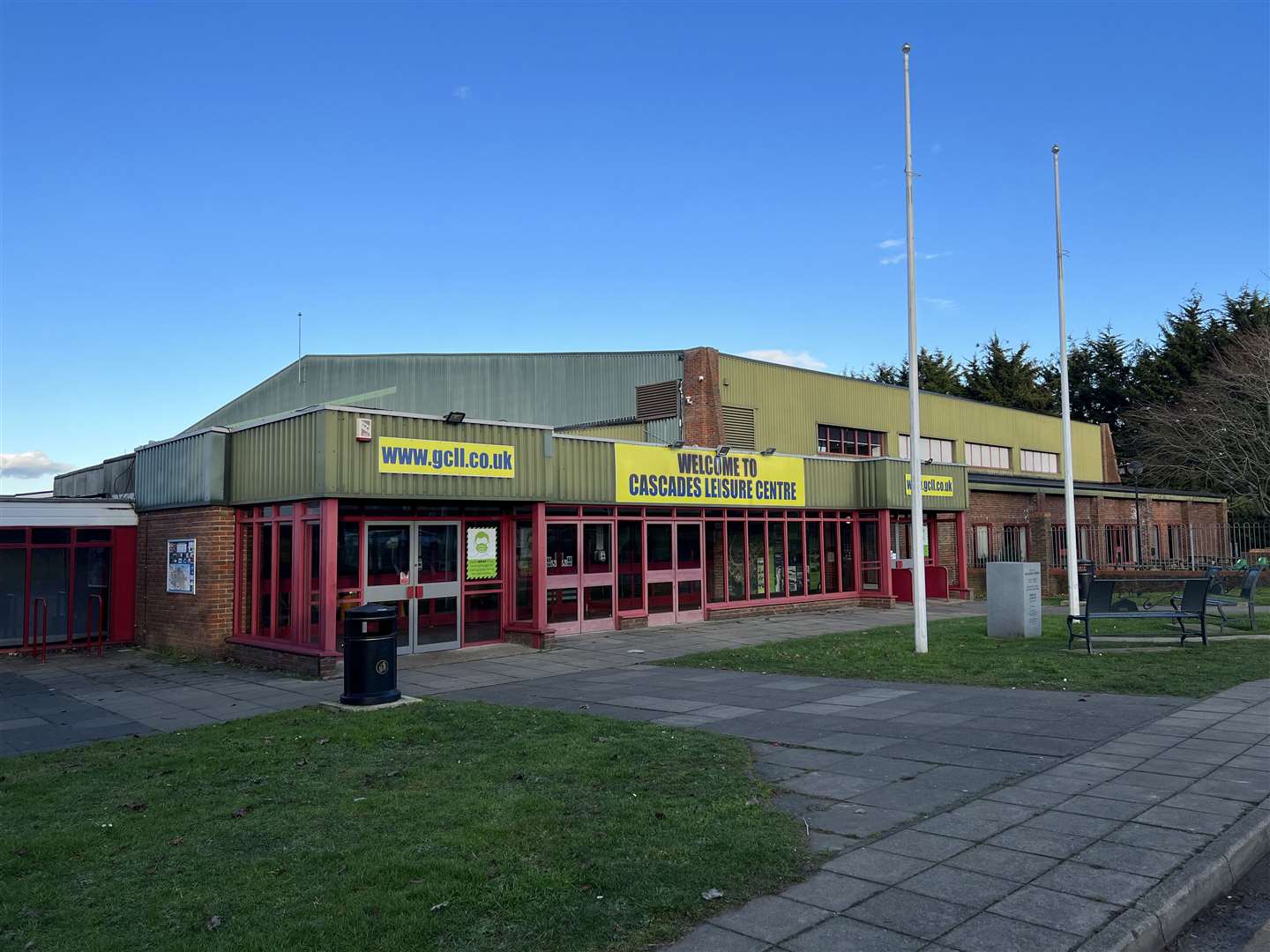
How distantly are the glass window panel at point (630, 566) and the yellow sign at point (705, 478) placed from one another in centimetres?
69

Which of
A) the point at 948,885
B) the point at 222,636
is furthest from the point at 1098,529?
the point at 948,885

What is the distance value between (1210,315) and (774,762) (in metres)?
56.6

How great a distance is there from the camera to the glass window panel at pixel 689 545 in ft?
66.2

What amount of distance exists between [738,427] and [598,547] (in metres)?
8.82

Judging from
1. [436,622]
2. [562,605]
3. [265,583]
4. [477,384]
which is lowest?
[436,622]

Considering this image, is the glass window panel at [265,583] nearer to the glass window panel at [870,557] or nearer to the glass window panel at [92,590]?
the glass window panel at [92,590]

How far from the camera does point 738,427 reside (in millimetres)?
25969

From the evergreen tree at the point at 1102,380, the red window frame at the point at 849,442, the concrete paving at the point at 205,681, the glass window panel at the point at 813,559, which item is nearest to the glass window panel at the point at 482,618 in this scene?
the concrete paving at the point at 205,681

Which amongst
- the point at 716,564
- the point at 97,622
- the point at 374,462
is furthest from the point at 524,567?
the point at 97,622

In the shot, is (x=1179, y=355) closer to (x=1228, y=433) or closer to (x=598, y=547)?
(x=1228, y=433)

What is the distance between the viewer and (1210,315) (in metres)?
52.5

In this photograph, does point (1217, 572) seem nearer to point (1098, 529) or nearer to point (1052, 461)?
point (1098, 529)

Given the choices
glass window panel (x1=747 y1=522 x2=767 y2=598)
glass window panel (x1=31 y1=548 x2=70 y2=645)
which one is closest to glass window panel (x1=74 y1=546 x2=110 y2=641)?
glass window panel (x1=31 y1=548 x2=70 y2=645)

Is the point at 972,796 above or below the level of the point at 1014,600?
below
